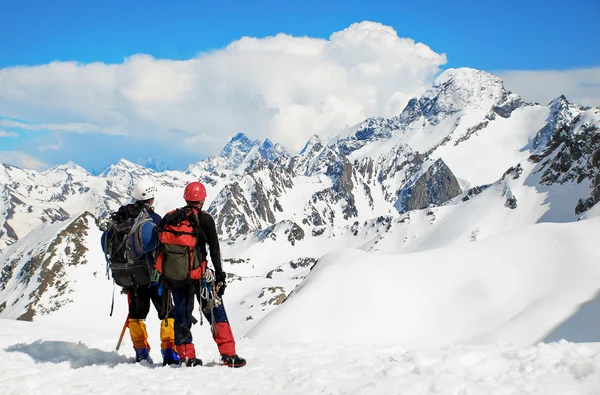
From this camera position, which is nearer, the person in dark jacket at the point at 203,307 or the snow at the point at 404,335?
the snow at the point at 404,335

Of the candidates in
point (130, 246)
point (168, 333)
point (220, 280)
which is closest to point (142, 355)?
point (168, 333)

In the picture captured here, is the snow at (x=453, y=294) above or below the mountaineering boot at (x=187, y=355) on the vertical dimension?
below

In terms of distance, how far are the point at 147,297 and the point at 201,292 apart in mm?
1709

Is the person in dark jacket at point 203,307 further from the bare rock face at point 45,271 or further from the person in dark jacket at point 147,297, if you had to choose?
the bare rock face at point 45,271

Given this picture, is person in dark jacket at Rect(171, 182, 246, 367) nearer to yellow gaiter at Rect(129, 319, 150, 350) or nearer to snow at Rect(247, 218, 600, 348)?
yellow gaiter at Rect(129, 319, 150, 350)

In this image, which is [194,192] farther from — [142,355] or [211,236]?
[142,355]

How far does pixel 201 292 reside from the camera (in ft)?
31.8

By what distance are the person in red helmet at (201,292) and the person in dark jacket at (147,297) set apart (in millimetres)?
329

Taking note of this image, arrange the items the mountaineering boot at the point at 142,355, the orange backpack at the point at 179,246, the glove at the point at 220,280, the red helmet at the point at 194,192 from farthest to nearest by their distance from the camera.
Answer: the mountaineering boot at the point at 142,355 < the red helmet at the point at 194,192 < the glove at the point at 220,280 < the orange backpack at the point at 179,246

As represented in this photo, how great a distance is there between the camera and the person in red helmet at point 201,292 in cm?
955

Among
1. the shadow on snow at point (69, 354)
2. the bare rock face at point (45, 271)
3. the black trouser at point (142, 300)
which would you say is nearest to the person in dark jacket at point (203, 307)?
the black trouser at point (142, 300)

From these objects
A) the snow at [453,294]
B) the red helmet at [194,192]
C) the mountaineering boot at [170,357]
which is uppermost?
the red helmet at [194,192]

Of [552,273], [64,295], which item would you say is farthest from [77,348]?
[64,295]

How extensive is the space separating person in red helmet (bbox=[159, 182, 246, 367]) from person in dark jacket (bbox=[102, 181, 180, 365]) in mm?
329
